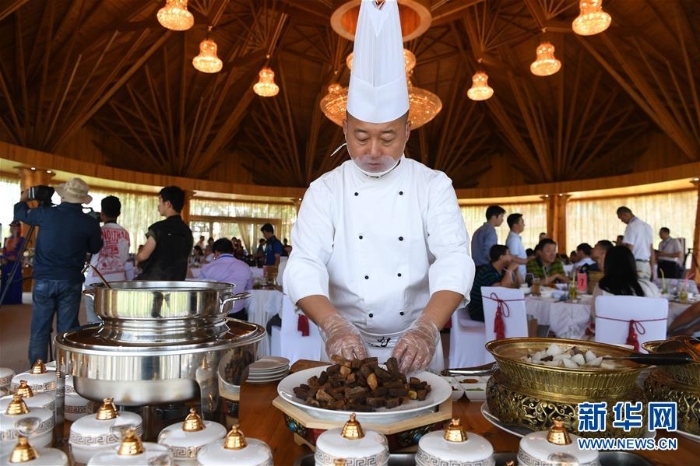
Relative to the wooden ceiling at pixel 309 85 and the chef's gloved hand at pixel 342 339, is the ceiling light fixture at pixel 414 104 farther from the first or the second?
the chef's gloved hand at pixel 342 339

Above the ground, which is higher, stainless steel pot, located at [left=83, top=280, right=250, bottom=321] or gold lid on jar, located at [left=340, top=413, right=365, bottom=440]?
stainless steel pot, located at [left=83, top=280, right=250, bottom=321]

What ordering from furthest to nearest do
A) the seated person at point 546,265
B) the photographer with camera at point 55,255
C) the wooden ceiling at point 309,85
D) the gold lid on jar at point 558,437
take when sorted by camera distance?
the wooden ceiling at point 309,85 < the seated person at point 546,265 < the photographer with camera at point 55,255 < the gold lid on jar at point 558,437

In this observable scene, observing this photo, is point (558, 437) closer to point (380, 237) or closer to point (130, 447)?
point (130, 447)

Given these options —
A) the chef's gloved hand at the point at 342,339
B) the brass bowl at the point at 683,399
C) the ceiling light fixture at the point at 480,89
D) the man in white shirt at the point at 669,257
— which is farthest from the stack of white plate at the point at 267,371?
the man in white shirt at the point at 669,257

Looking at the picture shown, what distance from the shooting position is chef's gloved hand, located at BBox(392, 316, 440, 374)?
131 cm

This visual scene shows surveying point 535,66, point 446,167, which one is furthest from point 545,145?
point 535,66

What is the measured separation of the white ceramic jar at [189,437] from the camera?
0.82 metres

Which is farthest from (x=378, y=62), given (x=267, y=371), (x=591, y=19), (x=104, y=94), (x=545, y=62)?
(x=104, y=94)

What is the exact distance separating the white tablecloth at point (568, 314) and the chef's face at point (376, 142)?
362cm

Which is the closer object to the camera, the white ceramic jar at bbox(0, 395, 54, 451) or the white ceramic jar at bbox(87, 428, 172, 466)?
the white ceramic jar at bbox(87, 428, 172, 466)

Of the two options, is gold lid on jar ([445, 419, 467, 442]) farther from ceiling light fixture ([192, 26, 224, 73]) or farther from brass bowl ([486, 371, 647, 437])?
ceiling light fixture ([192, 26, 224, 73])

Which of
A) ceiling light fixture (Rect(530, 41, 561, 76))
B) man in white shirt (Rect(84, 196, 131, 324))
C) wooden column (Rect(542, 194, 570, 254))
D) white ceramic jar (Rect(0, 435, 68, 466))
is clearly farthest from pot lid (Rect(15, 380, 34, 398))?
wooden column (Rect(542, 194, 570, 254))

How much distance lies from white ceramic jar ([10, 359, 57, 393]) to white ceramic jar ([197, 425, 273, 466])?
612mm

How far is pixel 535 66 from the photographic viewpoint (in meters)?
6.78
